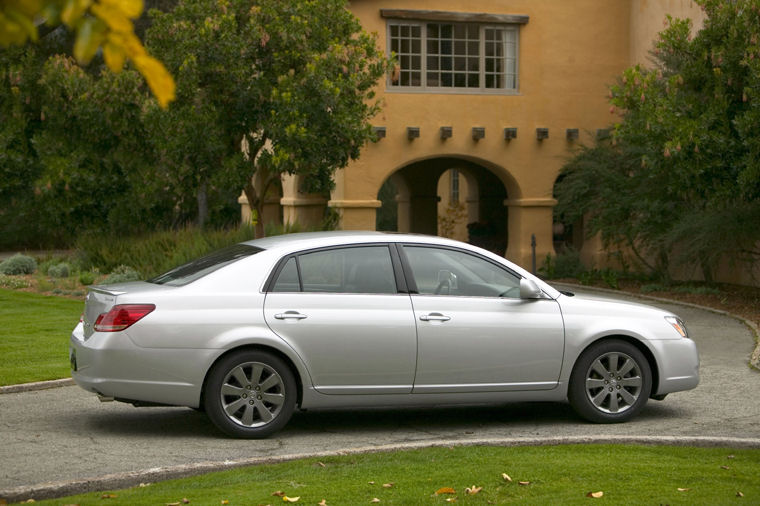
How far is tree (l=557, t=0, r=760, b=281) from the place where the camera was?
1658 cm

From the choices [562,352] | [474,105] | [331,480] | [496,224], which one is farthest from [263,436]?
[496,224]

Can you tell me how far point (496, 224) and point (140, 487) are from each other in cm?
2650

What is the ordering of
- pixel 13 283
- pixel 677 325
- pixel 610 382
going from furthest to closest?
pixel 13 283, pixel 677 325, pixel 610 382

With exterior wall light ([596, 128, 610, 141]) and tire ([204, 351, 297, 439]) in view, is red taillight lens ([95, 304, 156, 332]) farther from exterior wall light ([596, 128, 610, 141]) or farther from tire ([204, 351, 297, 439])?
exterior wall light ([596, 128, 610, 141])

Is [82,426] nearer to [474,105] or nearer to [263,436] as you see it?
[263,436]

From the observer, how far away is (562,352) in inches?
337

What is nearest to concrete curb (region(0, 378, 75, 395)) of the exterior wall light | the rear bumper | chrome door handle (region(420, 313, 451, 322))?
the rear bumper

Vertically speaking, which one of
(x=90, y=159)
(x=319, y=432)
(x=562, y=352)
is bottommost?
(x=319, y=432)

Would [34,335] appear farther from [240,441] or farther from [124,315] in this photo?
[240,441]

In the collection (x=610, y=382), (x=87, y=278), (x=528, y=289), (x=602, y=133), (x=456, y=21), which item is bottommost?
(x=610, y=382)

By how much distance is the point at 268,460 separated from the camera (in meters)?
7.08

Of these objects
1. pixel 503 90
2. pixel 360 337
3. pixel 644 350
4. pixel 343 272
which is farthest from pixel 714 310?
pixel 360 337

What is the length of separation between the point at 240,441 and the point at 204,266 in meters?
1.38

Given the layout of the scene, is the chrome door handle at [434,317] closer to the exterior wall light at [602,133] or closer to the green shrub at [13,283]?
the green shrub at [13,283]
